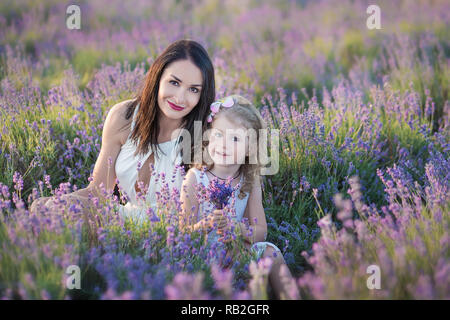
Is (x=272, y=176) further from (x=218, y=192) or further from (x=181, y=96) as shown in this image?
(x=218, y=192)

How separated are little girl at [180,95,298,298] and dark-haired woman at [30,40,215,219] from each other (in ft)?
0.75

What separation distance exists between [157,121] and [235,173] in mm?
655

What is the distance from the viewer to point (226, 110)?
2811 mm

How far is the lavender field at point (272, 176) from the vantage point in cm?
193

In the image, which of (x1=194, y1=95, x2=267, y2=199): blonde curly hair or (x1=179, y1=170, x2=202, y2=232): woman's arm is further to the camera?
(x1=194, y1=95, x2=267, y2=199): blonde curly hair

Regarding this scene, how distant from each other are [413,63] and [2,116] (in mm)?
4387

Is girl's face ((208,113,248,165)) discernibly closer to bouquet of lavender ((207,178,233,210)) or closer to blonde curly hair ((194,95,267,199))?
blonde curly hair ((194,95,267,199))

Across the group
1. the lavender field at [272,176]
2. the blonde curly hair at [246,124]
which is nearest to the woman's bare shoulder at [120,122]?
the lavender field at [272,176]

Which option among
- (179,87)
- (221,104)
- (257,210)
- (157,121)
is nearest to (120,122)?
(157,121)

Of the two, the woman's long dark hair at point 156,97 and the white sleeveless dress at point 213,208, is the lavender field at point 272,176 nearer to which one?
the white sleeveless dress at point 213,208

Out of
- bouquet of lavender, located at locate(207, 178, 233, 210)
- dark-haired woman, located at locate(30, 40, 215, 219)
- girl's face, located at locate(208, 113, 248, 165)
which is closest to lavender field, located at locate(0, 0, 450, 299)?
bouquet of lavender, located at locate(207, 178, 233, 210)

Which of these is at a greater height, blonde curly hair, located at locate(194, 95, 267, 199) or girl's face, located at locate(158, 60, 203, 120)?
girl's face, located at locate(158, 60, 203, 120)

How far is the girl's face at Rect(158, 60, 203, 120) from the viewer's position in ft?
9.61
